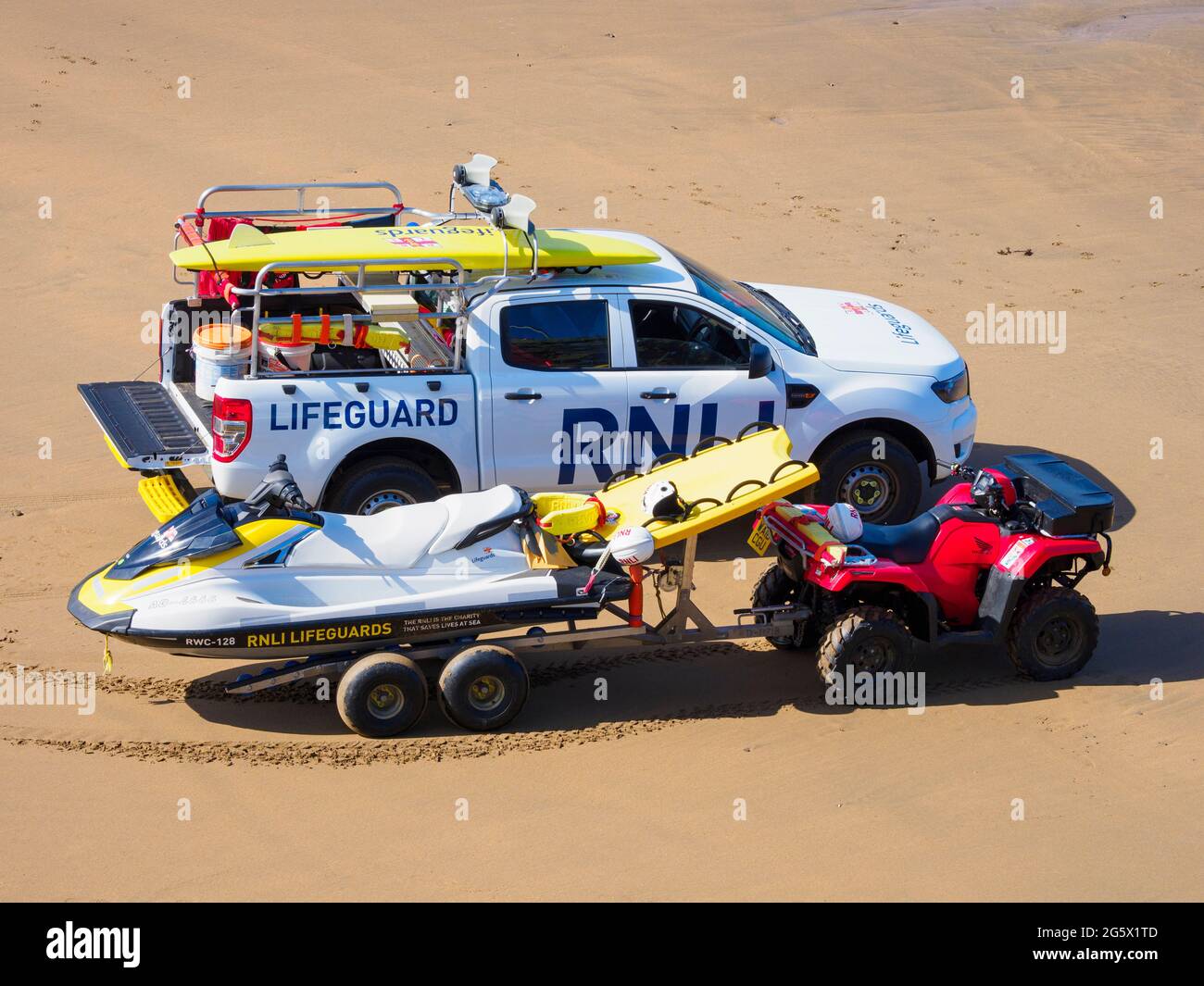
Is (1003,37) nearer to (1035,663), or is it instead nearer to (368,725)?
(1035,663)

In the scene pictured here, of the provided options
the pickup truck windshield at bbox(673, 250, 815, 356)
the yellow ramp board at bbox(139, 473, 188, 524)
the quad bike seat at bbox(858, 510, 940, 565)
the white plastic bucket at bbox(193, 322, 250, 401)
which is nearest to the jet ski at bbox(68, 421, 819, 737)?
the quad bike seat at bbox(858, 510, 940, 565)

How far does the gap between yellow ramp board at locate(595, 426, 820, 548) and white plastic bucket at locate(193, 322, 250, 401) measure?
2558 millimetres

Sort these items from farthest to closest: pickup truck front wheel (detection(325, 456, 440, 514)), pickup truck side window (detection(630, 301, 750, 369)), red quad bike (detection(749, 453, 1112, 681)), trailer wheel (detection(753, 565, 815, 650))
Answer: pickup truck side window (detection(630, 301, 750, 369)), pickup truck front wheel (detection(325, 456, 440, 514)), trailer wheel (detection(753, 565, 815, 650)), red quad bike (detection(749, 453, 1112, 681))

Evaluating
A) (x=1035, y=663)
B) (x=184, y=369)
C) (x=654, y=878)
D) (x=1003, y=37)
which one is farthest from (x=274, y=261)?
(x=1003, y=37)

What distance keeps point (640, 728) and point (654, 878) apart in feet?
4.49

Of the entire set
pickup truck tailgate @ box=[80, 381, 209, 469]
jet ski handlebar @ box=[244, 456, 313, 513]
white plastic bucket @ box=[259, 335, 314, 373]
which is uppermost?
white plastic bucket @ box=[259, 335, 314, 373]

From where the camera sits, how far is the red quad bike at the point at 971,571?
855 centimetres

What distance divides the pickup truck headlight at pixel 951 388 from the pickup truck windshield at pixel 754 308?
943 mm

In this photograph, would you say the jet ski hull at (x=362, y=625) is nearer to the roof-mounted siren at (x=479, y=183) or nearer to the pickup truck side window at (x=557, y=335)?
the pickup truck side window at (x=557, y=335)

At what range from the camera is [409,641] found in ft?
26.7

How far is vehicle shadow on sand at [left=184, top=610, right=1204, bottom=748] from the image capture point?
8.37m

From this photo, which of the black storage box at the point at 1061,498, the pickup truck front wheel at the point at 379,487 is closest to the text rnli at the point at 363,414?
the pickup truck front wheel at the point at 379,487

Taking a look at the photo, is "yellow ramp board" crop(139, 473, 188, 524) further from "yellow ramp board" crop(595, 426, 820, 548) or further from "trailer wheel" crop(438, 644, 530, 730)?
"yellow ramp board" crop(595, 426, 820, 548)

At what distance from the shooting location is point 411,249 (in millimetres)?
9633
